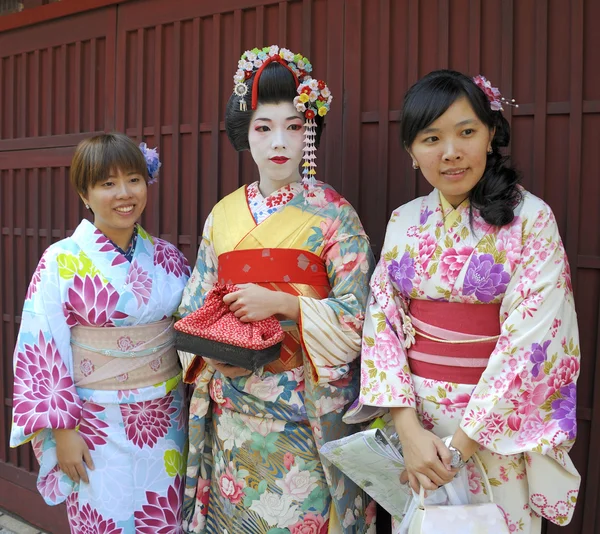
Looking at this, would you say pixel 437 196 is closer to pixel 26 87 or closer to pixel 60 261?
pixel 60 261

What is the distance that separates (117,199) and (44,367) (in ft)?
2.01

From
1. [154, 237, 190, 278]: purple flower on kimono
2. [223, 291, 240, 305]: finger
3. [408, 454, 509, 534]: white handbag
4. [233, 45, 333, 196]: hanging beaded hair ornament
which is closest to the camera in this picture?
[408, 454, 509, 534]: white handbag

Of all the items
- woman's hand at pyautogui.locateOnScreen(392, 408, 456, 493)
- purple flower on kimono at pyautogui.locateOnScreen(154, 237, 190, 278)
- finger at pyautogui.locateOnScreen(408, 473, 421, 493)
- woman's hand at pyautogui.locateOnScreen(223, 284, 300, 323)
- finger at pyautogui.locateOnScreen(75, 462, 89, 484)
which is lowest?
finger at pyautogui.locateOnScreen(75, 462, 89, 484)

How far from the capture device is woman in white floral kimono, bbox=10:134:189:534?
6.80 ft

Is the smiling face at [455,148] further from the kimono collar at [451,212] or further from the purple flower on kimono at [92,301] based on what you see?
the purple flower on kimono at [92,301]

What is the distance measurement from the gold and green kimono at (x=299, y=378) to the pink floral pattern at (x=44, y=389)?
19.8 inches

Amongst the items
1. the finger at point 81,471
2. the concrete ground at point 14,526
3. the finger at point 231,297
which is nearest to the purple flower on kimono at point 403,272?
the finger at point 231,297

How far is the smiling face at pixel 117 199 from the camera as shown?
84.0 inches

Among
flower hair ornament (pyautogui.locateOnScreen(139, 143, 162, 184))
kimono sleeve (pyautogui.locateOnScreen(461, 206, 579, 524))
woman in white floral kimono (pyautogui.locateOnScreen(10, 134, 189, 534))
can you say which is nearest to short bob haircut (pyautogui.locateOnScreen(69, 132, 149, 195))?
woman in white floral kimono (pyautogui.locateOnScreen(10, 134, 189, 534))

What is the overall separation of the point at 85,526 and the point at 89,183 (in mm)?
1192

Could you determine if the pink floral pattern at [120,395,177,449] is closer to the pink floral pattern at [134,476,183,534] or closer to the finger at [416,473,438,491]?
the pink floral pattern at [134,476,183,534]

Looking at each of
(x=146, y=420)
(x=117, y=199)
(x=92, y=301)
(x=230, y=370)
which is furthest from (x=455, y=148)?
(x=146, y=420)

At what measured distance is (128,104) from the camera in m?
3.10

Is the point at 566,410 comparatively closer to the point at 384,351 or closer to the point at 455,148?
the point at 384,351
